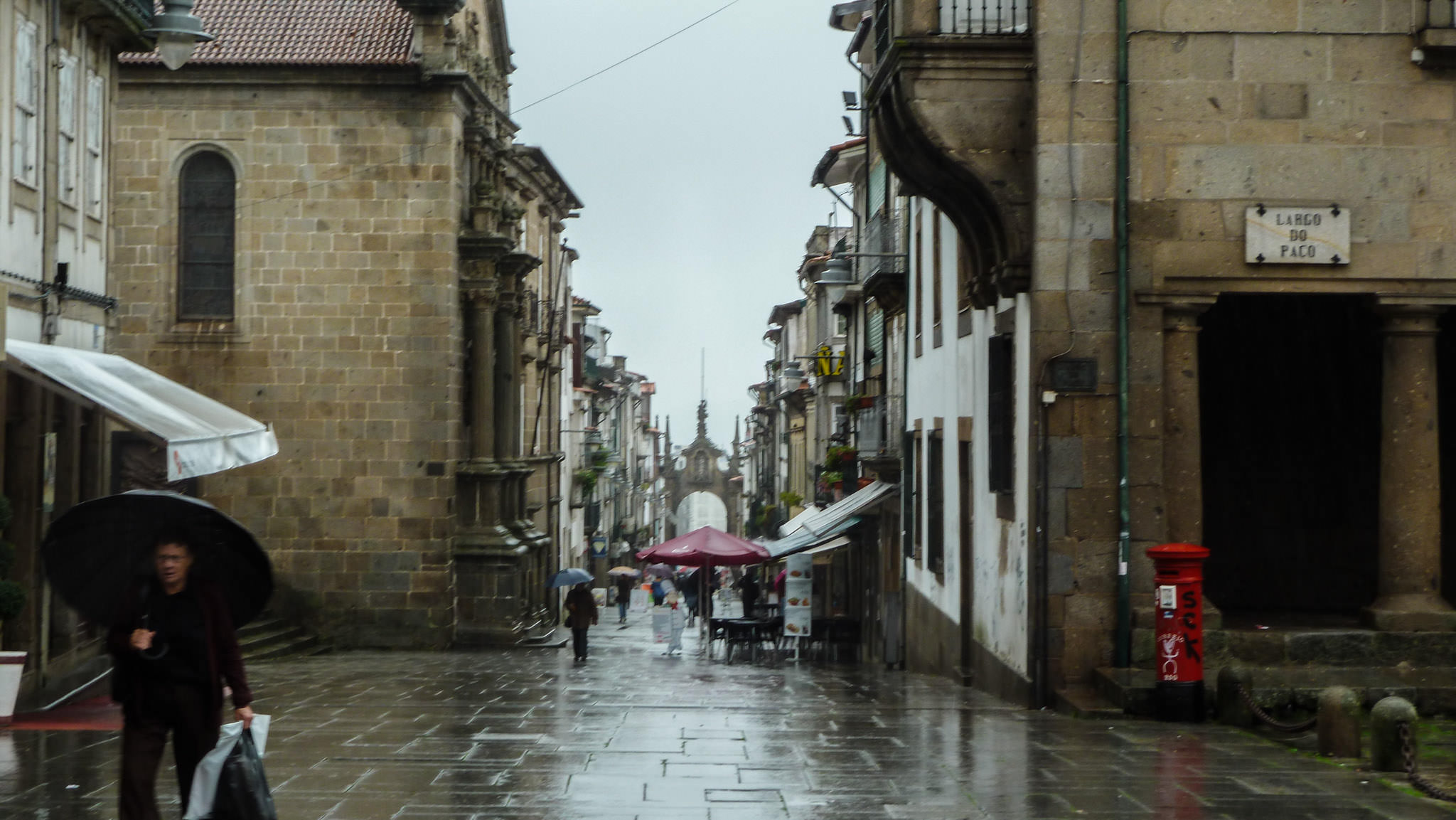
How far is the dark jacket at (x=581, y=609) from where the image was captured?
81.0ft

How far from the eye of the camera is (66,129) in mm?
15586

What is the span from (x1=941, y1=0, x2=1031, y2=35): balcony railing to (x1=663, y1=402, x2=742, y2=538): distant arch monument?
103117mm

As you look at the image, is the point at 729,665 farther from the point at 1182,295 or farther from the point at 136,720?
the point at 136,720

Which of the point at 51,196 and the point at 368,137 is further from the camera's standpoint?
the point at 368,137

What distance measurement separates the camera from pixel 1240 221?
14203mm

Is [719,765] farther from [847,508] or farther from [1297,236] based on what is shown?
[847,508]

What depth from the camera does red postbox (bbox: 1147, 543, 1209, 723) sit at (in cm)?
1255

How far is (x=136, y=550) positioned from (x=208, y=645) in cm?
60

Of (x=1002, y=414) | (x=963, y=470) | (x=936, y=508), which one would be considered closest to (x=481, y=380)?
(x=936, y=508)

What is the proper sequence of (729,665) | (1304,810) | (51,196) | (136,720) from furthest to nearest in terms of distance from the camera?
(729,665) → (51,196) → (1304,810) → (136,720)

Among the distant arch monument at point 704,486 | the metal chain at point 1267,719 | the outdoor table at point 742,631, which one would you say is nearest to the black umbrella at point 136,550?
the metal chain at point 1267,719

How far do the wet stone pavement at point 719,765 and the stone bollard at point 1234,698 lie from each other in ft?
0.62

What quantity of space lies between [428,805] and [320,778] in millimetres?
1157

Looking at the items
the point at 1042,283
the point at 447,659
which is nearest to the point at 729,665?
the point at 447,659
